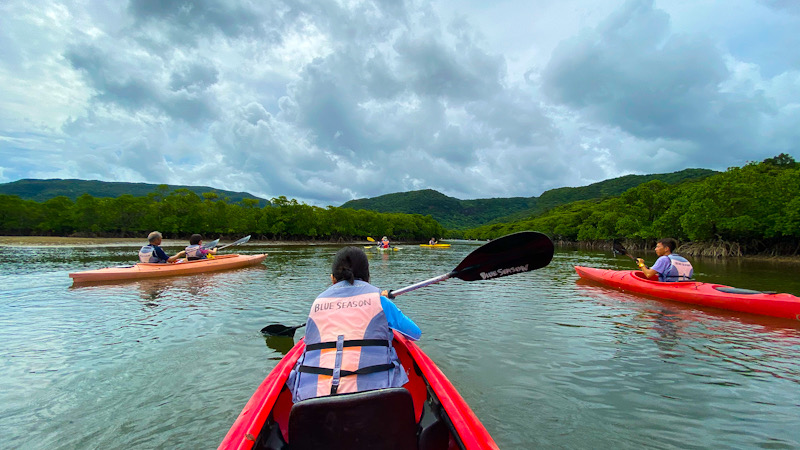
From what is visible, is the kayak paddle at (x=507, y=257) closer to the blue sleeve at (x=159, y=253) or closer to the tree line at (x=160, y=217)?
the blue sleeve at (x=159, y=253)

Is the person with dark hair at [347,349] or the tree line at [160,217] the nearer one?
the person with dark hair at [347,349]

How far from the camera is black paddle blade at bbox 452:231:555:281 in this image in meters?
5.59

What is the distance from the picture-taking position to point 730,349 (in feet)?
22.6

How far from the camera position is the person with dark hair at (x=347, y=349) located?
113 inches

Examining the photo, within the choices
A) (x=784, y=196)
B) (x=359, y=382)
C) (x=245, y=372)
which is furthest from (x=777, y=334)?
(x=784, y=196)

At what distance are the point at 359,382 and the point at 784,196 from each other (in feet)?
166

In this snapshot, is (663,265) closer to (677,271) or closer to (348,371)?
(677,271)

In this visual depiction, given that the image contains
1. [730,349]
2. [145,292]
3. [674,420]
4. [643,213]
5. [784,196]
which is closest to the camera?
[674,420]

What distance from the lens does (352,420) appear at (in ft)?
7.73

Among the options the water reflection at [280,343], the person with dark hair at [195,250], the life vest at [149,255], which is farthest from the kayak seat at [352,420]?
the person with dark hair at [195,250]

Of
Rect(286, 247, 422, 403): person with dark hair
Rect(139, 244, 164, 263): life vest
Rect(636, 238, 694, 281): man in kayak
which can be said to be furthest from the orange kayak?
Rect(636, 238, 694, 281): man in kayak

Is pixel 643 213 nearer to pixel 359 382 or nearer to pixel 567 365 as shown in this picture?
pixel 567 365

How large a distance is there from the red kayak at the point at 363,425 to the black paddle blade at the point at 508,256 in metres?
2.55

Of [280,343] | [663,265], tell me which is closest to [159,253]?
[280,343]
